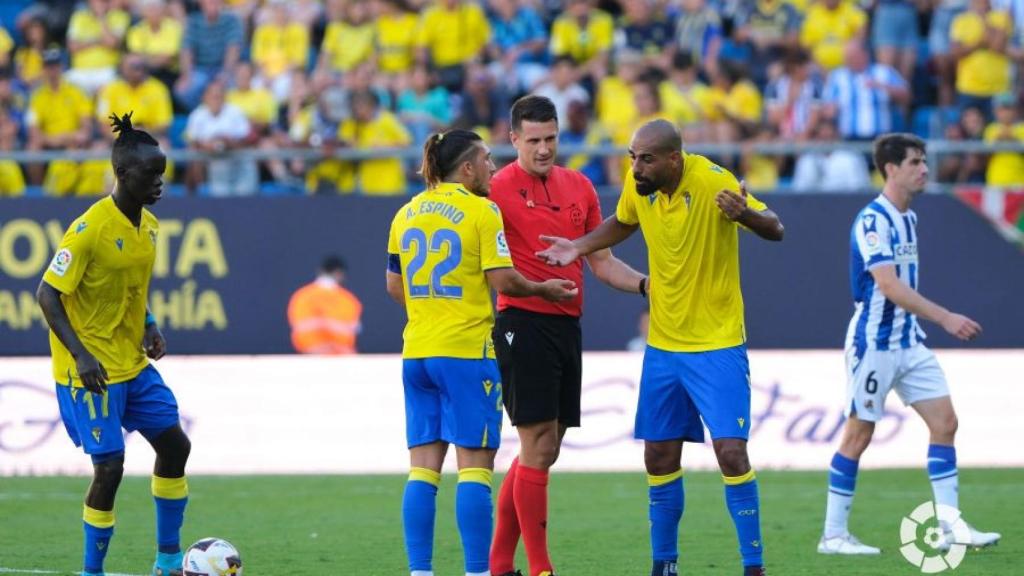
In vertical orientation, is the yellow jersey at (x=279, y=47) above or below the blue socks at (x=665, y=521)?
above

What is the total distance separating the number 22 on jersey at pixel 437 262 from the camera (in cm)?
787

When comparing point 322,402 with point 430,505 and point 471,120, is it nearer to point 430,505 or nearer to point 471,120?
point 471,120

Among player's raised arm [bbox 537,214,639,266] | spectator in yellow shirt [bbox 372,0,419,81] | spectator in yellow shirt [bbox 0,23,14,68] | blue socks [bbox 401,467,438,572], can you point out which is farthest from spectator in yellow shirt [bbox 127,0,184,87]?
blue socks [bbox 401,467,438,572]

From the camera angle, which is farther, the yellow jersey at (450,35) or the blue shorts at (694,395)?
the yellow jersey at (450,35)

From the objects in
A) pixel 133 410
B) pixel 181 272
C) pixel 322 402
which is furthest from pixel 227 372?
pixel 133 410

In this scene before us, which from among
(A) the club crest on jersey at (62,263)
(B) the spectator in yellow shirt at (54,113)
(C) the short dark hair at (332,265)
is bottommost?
(A) the club crest on jersey at (62,263)

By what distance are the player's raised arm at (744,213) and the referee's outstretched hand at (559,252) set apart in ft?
2.72

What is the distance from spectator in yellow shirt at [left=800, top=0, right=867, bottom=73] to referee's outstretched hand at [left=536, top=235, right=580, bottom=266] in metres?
11.3

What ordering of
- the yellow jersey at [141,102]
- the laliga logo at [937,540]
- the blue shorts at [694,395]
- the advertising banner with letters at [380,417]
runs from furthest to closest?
the yellow jersey at [141,102] < the advertising banner with letters at [380,417] < the laliga logo at [937,540] < the blue shorts at [694,395]

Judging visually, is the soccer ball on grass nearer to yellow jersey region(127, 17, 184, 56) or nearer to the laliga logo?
the laliga logo

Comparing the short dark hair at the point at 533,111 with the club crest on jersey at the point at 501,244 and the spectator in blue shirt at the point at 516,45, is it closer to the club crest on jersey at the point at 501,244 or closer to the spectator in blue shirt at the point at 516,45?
the club crest on jersey at the point at 501,244

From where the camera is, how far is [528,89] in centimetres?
1892

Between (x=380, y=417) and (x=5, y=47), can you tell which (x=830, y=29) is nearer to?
(x=380, y=417)

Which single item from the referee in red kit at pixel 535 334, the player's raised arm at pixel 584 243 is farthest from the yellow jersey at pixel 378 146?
the player's raised arm at pixel 584 243
